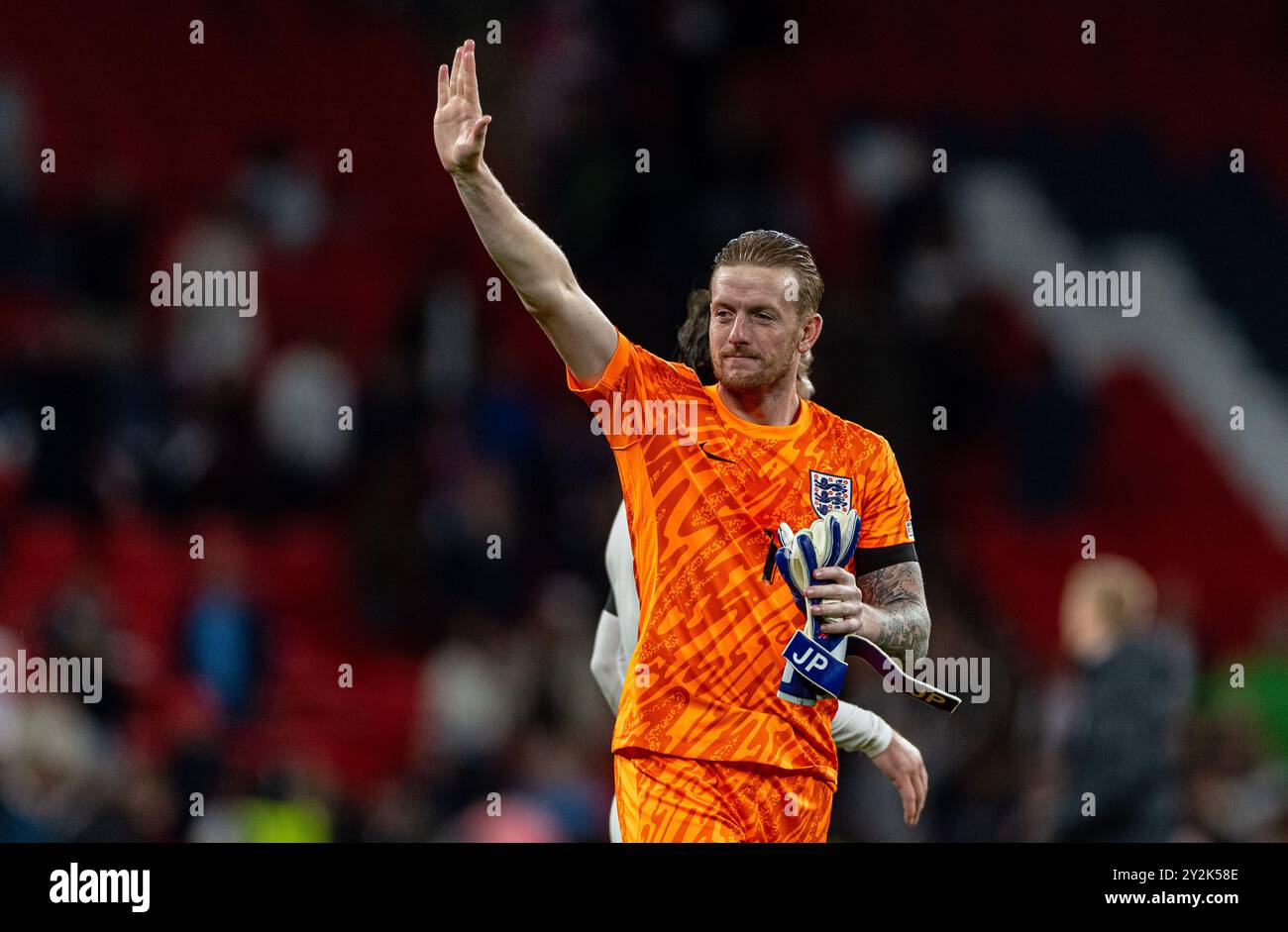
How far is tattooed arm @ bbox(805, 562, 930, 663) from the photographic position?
379cm

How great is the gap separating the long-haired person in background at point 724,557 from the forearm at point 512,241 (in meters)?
0.03

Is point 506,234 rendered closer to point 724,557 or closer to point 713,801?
point 724,557

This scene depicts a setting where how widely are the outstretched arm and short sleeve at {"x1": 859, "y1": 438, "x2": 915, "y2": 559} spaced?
31.4 inches

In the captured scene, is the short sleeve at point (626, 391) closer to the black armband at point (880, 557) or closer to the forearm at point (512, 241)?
the forearm at point (512, 241)

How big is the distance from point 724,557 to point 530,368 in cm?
604

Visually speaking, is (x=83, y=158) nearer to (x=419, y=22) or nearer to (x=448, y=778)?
(x=419, y=22)

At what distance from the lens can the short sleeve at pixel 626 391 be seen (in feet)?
12.8

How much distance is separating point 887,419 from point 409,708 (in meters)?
2.84

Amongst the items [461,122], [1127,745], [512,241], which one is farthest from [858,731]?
[1127,745]

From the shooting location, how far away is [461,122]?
375 centimetres

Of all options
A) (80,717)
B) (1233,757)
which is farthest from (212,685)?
(1233,757)

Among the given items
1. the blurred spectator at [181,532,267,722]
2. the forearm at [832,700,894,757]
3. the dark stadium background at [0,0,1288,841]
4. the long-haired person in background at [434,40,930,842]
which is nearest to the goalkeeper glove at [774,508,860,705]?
the long-haired person in background at [434,40,930,842]

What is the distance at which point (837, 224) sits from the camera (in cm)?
1068

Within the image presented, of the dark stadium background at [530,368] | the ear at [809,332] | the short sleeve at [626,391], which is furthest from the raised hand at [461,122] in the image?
the dark stadium background at [530,368]
